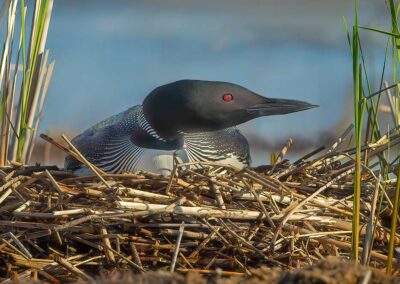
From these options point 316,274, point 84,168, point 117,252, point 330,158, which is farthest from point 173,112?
point 316,274

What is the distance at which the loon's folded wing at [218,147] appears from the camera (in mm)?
2172

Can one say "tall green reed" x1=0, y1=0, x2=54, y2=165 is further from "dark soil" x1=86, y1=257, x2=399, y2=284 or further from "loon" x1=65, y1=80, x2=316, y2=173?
"dark soil" x1=86, y1=257, x2=399, y2=284

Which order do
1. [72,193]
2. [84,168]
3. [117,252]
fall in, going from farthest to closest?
[84,168]
[72,193]
[117,252]

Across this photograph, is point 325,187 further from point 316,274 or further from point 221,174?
point 316,274

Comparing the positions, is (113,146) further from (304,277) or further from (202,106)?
(304,277)

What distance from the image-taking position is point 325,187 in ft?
6.16

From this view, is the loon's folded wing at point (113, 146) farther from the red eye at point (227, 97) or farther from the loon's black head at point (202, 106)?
the red eye at point (227, 97)

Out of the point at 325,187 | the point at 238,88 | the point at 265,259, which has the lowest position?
the point at 265,259

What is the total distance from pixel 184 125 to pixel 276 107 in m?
0.25

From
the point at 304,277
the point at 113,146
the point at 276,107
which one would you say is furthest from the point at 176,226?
the point at 304,277

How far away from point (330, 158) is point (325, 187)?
0.31 m

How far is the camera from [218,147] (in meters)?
2.24

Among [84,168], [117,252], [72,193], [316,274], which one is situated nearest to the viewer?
[316,274]

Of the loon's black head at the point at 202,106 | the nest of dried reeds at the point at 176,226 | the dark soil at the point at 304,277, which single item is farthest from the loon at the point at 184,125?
the dark soil at the point at 304,277
